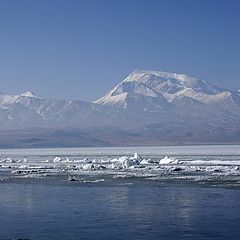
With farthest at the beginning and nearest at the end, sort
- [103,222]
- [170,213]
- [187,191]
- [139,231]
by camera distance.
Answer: [187,191] → [170,213] → [103,222] → [139,231]

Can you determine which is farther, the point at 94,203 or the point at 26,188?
the point at 26,188

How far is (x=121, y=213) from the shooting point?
23.7 meters

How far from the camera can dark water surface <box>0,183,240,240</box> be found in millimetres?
19531

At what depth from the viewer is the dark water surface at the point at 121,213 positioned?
19531mm

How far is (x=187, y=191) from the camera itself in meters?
31.0

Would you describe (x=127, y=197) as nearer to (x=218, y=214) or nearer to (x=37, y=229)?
(x=218, y=214)

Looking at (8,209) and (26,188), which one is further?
(26,188)

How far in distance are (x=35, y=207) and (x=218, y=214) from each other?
8.62 metres

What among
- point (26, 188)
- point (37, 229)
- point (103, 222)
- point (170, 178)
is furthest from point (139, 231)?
point (170, 178)

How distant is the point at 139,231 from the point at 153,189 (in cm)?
1294

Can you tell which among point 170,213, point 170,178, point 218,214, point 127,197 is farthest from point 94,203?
point 170,178

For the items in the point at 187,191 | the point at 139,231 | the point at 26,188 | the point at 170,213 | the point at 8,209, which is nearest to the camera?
the point at 139,231

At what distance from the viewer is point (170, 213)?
23312mm

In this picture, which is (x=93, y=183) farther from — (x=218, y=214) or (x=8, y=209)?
(x=218, y=214)
